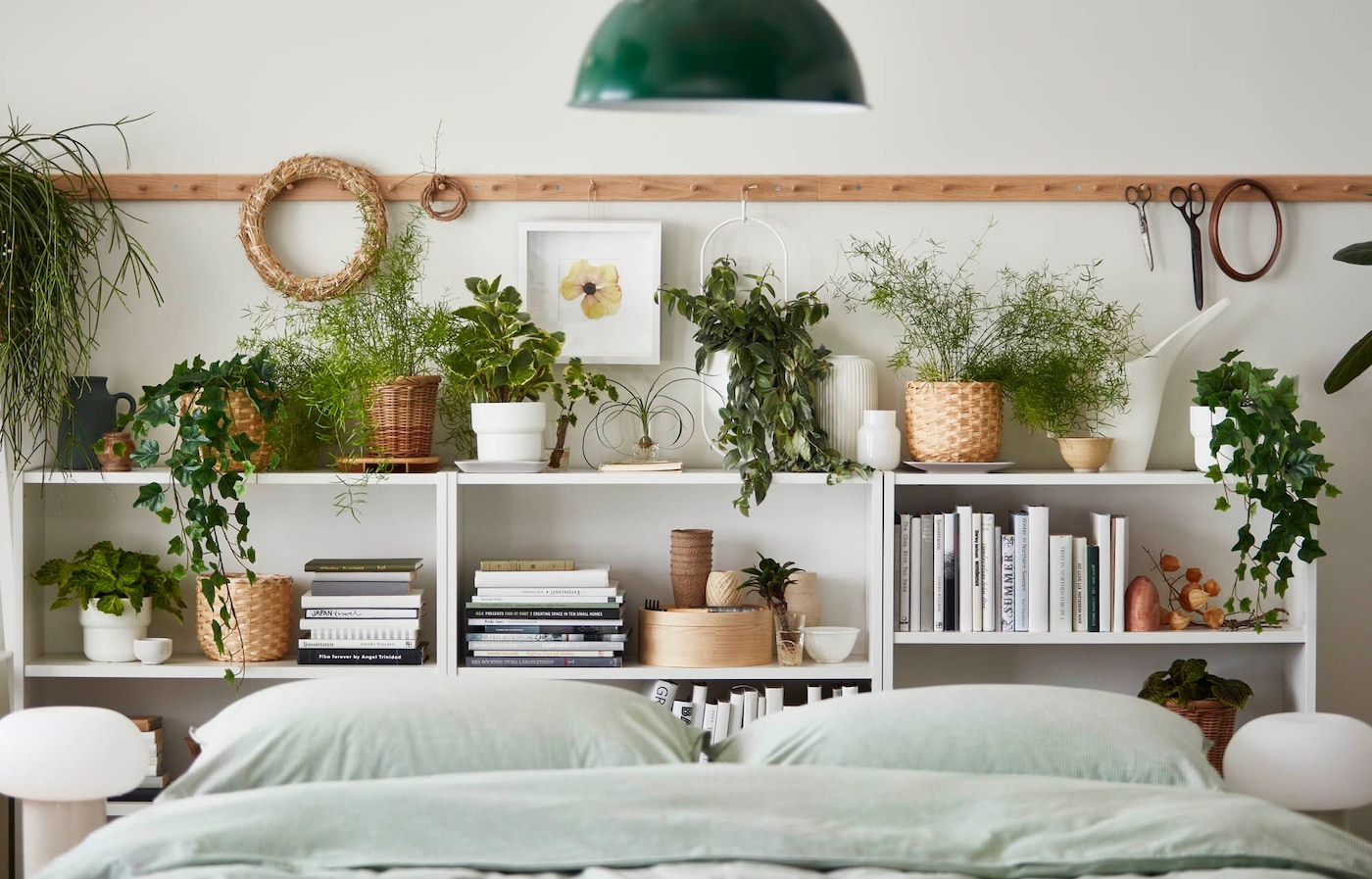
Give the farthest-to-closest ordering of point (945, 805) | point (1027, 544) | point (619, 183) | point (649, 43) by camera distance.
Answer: point (619, 183) → point (1027, 544) → point (945, 805) → point (649, 43)

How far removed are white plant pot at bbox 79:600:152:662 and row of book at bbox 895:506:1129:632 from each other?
1.68m

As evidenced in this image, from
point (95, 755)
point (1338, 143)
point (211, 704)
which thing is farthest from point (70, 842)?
point (1338, 143)

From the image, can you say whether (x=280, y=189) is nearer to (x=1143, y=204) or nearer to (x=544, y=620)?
(x=544, y=620)

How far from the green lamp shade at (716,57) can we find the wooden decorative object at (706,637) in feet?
4.59

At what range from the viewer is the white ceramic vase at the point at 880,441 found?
106 inches

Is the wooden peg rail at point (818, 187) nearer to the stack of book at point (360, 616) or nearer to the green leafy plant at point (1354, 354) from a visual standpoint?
the green leafy plant at point (1354, 354)

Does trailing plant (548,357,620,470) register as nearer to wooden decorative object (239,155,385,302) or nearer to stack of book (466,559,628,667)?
stack of book (466,559,628,667)

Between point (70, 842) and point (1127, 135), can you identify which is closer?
point (70, 842)

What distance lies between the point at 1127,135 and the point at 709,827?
81.4 inches

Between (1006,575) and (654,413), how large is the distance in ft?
2.87

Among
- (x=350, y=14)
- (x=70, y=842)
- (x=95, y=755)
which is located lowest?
Result: (x=70, y=842)

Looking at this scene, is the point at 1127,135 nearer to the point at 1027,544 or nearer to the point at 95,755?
the point at 1027,544

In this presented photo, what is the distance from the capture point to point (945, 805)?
157 centimetres

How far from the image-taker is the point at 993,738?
180cm
